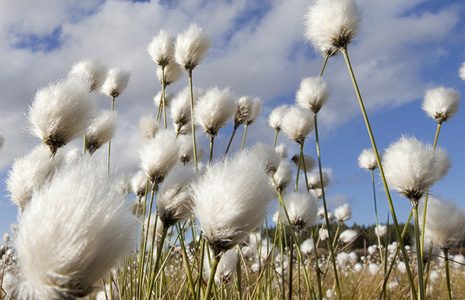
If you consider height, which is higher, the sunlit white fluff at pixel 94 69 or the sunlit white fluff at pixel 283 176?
the sunlit white fluff at pixel 94 69

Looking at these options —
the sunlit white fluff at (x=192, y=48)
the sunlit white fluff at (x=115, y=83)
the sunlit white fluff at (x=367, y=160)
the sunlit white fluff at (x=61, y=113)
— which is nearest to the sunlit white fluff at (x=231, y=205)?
the sunlit white fluff at (x=61, y=113)

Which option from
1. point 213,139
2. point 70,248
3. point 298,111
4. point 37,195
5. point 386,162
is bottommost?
point 70,248

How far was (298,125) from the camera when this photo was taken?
356cm

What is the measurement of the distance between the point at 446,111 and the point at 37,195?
10.1ft

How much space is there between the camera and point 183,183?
2162 mm

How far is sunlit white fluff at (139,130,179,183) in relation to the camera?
100 inches

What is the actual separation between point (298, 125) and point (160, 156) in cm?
132

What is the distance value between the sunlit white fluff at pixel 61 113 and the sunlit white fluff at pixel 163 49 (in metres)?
1.74

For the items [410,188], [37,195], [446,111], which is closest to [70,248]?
[37,195]

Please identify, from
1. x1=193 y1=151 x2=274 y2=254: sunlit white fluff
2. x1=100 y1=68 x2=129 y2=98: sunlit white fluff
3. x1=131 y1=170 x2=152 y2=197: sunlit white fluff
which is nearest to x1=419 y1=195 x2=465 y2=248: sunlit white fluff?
x1=193 y1=151 x2=274 y2=254: sunlit white fluff

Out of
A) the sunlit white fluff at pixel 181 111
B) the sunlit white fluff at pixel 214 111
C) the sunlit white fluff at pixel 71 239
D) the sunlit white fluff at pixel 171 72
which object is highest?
the sunlit white fluff at pixel 171 72

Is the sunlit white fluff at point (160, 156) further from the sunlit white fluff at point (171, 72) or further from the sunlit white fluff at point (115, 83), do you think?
the sunlit white fluff at point (115, 83)

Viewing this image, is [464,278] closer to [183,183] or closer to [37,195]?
[183,183]

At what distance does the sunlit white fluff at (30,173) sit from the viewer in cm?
217
